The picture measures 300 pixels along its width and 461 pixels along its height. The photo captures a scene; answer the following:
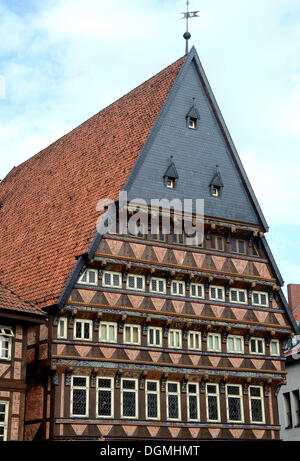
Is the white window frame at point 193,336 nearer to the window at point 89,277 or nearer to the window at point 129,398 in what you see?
the window at point 129,398

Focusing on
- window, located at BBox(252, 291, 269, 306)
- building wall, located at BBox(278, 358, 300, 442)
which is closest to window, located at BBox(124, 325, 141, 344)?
window, located at BBox(252, 291, 269, 306)

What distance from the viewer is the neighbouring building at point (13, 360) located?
81.5ft

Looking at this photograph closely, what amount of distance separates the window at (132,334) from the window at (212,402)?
3.24 meters

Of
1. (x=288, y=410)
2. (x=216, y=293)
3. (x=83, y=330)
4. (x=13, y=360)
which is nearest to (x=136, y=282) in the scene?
(x=83, y=330)

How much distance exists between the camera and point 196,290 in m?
29.3

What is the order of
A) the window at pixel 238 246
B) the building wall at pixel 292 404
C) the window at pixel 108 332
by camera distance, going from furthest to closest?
the building wall at pixel 292 404 < the window at pixel 238 246 < the window at pixel 108 332

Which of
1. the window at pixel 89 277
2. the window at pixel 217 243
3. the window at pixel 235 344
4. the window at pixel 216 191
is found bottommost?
the window at pixel 235 344

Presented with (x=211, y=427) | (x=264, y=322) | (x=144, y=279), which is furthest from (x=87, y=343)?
(x=264, y=322)

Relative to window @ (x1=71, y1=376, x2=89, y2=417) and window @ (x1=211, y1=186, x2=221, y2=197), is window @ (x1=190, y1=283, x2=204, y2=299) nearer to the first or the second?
window @ (x1=211, y1=186, x2=221, y2=197)

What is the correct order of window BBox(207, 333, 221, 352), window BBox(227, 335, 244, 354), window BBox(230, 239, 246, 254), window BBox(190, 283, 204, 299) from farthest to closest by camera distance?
window BBox(230, 239, 246, 254) < window BBox(227, 335, 244, 354) < window BBox(190, 283, 204, 299) < window BBox(207, 333, 221, 352)

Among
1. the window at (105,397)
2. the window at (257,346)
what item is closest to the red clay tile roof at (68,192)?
the window at (105,397)

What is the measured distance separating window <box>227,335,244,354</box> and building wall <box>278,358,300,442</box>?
27.6 ft

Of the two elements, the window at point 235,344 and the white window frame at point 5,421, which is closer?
the white window frame at point 5,421

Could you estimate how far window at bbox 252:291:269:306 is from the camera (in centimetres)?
3059
